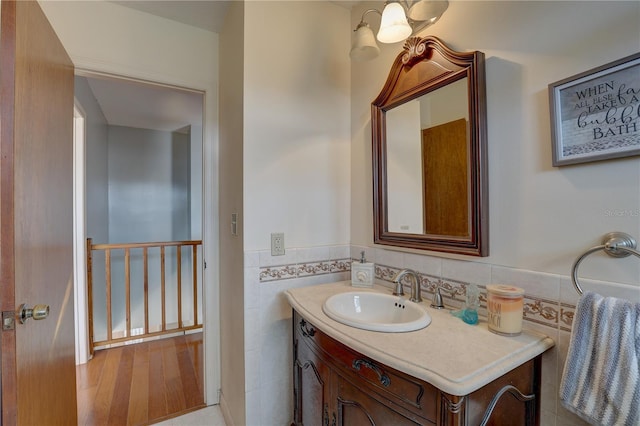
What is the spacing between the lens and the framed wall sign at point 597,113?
0.74 m

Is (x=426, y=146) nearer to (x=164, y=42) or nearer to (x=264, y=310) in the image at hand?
(x=264, y=310)

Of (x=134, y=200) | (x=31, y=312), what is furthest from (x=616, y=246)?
(x=134, y=200)

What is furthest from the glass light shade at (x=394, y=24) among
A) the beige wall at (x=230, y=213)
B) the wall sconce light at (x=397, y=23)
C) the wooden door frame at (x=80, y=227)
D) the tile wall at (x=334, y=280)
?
the wooden door frame at (x=80, y=227)

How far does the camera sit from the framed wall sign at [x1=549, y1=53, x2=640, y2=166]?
74 cm

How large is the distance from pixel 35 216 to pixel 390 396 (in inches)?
53.0

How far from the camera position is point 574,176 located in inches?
33.4

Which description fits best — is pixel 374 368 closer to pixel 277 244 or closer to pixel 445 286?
pixel 445 286

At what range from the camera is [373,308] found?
1.32 metres

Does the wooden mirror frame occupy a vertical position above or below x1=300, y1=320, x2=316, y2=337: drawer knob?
above

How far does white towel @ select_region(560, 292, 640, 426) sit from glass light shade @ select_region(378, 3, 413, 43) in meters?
1.08

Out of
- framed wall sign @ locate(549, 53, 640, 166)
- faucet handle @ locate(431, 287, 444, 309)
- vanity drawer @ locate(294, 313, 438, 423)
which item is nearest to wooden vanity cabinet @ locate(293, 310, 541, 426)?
vanity drawer @ locate(294, 313, 438, 423)

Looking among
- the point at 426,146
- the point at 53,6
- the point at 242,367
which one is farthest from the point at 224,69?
the point at 242,367

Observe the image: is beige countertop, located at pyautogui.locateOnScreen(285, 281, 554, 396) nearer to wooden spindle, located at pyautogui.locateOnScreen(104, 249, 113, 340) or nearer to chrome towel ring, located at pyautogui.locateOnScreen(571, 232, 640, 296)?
chrome towel ring, located at pyautogui.locateOnScreen(571, 232, 640, 296)

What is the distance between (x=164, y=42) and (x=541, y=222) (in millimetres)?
2212
